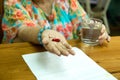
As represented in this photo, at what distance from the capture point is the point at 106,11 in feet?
13.5

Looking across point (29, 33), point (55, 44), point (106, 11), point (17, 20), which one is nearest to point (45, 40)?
point (55, 44)

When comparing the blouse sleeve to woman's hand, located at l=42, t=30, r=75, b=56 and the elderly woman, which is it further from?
woman's hand, located at l=42, t=30, r=75, b=56

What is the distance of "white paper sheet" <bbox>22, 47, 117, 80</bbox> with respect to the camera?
95 centimetres

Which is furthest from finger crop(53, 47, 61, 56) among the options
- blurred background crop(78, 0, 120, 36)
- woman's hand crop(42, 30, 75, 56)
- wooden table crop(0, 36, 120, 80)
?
blurred background crop(78, 0, 120, 36)

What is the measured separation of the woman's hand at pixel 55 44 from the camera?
0.97 meters

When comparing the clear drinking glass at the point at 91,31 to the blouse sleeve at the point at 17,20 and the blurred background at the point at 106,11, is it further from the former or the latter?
the blurred background at the point at 106,11

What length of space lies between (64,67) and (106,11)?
10.5 ft

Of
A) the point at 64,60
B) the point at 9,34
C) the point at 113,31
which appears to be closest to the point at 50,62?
the point at 64,60

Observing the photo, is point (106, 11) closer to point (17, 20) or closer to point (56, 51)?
point (17, 20)

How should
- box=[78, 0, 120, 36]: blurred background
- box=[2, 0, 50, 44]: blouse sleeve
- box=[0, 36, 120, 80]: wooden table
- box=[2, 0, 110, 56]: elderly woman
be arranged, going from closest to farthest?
box=[0, 36, 120, 80]: wooden table → box=[2, 0, 110, 56]: elderly woman → box=[2, 0, 50, 44]: blouse sleeve → box=[78, 0, 120, 36]: blurred background

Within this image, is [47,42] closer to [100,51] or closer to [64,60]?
[64,60]

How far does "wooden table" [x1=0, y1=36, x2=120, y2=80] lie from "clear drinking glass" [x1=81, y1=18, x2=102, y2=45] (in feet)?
0.10

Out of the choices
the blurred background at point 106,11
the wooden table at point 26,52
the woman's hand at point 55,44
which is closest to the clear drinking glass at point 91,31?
the wooden table at point 26,52

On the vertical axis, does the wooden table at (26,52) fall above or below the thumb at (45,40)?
below
